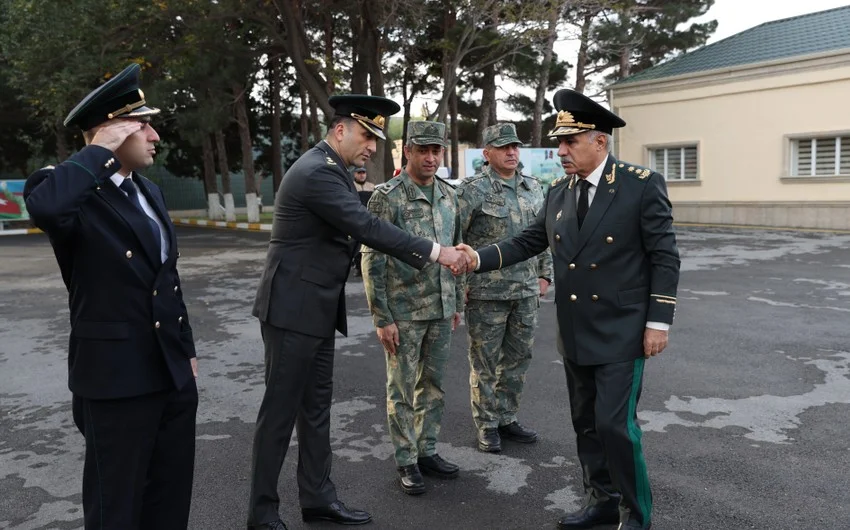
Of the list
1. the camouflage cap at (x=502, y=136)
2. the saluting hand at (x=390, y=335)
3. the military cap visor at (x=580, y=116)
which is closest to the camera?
the military cap visor at (x=580, y=116)

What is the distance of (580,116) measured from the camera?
336 centimetres

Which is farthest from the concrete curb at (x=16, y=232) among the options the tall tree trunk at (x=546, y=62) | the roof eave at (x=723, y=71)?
the roof eave at (x=723, y=71)

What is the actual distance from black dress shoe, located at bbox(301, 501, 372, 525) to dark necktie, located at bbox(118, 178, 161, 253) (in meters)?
1.57

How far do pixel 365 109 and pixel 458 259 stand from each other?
0.90 metres

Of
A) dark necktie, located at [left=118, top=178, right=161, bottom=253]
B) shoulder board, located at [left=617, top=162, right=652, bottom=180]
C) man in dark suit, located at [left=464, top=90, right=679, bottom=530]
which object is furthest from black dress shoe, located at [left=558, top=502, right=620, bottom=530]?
dark necktie, located at [left=118, top=178, right=161, bottom=253]

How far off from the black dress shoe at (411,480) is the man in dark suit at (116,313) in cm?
154

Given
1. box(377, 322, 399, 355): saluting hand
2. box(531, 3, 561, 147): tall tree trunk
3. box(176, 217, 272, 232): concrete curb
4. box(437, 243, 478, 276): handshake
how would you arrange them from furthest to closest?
box(176, 217, 272, 232): concrete curb, box(531, 3, 561, 147): tall tree trunk, box(377, 322, 399, 355): saluting hand, box(437, 243, 478, 276): handshake

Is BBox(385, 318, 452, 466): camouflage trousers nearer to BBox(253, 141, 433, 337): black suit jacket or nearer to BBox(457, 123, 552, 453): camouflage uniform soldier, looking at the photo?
BBox(457, 123, 552, 453): camouflage uniform soldier

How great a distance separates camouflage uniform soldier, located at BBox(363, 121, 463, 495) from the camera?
3.99 meters

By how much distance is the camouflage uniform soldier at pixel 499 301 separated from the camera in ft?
14.8

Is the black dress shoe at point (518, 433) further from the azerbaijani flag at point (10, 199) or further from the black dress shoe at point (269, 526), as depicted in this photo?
the azerbaijani flag at point (10, 199)

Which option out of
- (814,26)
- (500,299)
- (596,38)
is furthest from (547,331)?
(596,38)

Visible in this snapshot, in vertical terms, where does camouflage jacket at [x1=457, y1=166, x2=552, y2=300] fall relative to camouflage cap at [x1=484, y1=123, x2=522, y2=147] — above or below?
below

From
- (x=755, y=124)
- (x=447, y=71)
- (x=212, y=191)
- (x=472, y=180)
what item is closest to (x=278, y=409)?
(x=472, y=180)
